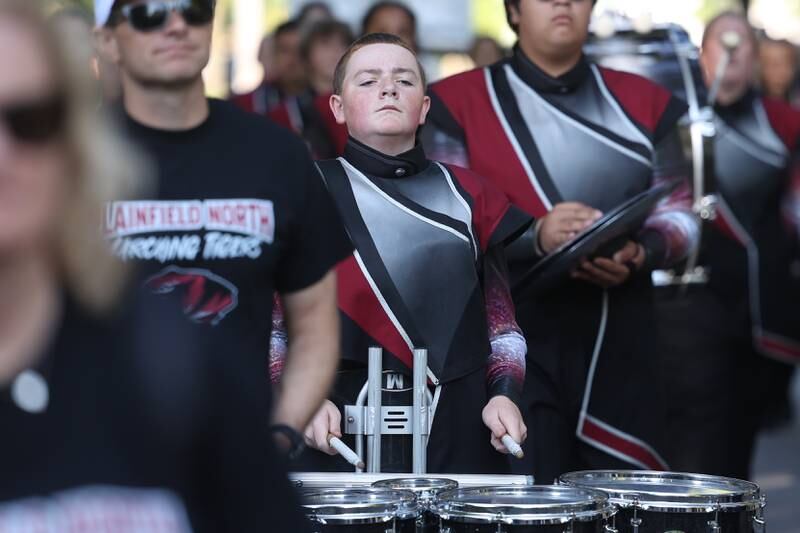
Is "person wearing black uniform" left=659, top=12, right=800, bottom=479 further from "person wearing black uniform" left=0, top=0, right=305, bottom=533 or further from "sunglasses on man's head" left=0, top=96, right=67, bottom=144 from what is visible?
"sunglasses on man's head" left=0, top=96, right=67, bottom=144

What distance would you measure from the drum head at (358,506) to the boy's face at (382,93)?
1.19m

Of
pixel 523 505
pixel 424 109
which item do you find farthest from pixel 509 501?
pixel 424 109

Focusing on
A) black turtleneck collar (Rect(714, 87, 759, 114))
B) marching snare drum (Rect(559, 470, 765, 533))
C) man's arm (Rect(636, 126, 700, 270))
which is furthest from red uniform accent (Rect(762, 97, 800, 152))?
marching snare drum (Rect(559, 470, 765, 533))

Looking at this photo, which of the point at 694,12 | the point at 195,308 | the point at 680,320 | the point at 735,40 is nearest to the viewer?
the point at 195,308

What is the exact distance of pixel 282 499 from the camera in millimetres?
1982

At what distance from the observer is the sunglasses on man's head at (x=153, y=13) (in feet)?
12.6

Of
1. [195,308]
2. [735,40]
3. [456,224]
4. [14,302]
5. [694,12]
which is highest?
[694,12]

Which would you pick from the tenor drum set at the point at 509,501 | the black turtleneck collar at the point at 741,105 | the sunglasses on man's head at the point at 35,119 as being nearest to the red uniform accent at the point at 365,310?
the tenor drum set at the point at 509,501

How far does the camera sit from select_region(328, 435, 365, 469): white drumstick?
15.0 feet

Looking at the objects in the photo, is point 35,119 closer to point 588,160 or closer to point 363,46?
point 363,46

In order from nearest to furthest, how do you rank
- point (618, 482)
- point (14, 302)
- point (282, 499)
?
point (14, 302) → point (282, 499) → point (618, 482)

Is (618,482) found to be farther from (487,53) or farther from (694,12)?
(694,12)

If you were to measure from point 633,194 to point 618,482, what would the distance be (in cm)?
147

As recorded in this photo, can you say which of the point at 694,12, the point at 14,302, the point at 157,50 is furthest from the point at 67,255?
the point at 694,12
